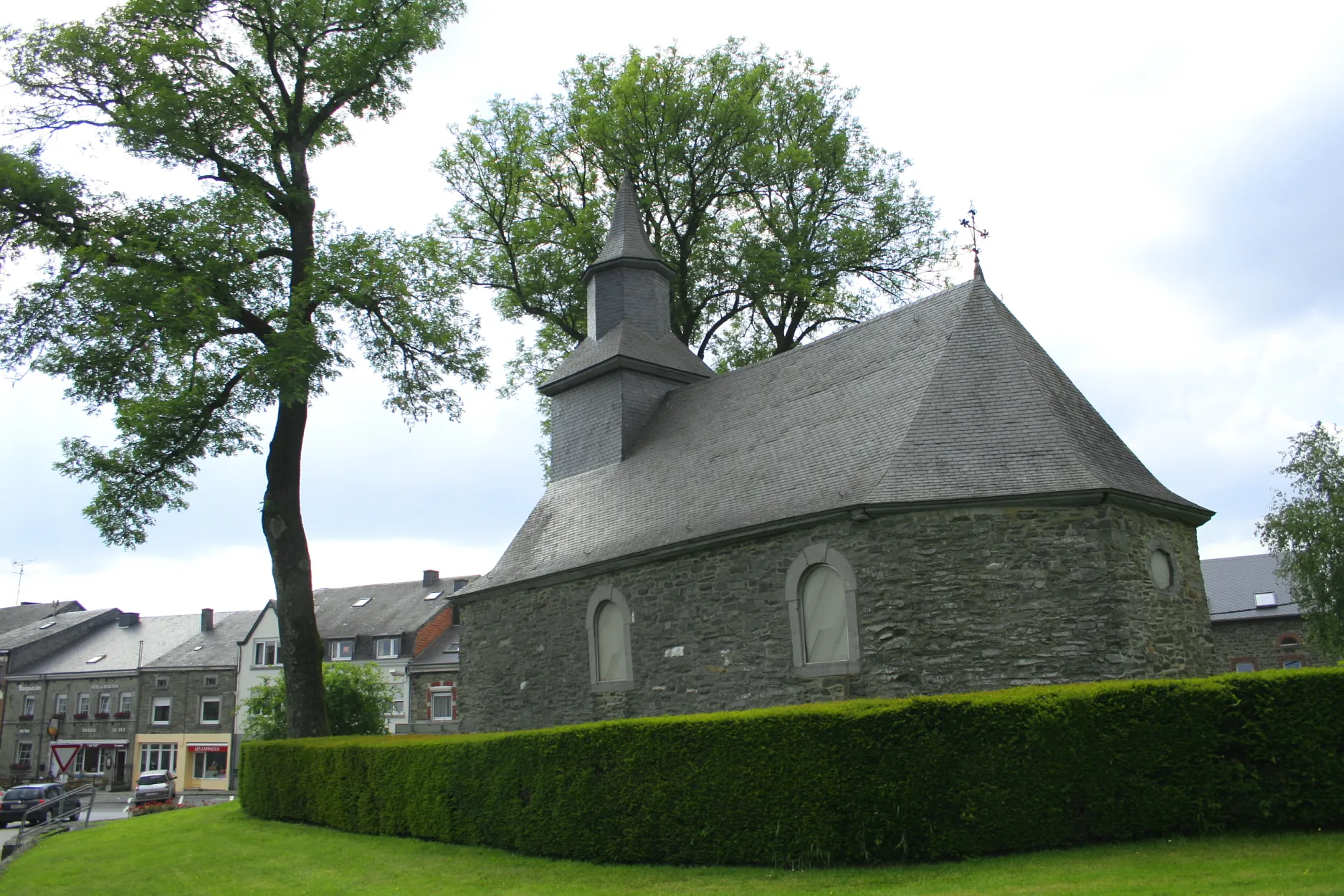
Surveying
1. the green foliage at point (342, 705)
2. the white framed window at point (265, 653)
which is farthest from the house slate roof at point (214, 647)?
the green foliage at point (342, 705)

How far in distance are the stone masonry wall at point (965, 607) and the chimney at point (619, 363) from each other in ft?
20.3

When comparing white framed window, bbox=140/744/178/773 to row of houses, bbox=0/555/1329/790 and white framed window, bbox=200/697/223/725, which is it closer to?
row of houses, bbox=0/555/1329/790

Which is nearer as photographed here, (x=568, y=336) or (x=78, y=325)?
(x=78, y=325)

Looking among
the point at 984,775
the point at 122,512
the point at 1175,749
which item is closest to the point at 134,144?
the point at 122,512

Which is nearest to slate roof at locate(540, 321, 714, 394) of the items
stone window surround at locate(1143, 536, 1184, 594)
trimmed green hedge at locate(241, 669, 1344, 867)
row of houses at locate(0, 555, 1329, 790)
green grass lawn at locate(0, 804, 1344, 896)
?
green grass lawn at locate(0, 804, 1344, 896)

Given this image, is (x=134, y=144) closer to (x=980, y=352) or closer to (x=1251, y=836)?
(x=980, y=352)

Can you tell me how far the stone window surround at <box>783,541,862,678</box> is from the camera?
1309 centimetres

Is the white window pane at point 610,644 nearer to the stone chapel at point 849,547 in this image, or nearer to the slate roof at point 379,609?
the stone chapel at point 849,547

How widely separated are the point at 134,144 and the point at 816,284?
16447mm

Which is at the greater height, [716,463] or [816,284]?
[816,284]

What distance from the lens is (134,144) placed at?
1875 centimetres

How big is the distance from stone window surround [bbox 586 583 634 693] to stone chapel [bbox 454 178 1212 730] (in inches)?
1.5

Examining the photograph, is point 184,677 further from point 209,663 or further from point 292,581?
point 292,581

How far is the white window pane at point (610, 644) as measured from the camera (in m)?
16.9
